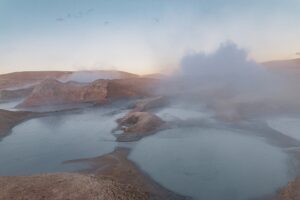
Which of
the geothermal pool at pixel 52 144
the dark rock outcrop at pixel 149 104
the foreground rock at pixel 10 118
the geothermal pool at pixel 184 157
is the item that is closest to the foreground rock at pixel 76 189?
the geothermal pool at pixel 184 157

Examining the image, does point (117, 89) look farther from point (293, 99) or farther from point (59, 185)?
point (59, 185)

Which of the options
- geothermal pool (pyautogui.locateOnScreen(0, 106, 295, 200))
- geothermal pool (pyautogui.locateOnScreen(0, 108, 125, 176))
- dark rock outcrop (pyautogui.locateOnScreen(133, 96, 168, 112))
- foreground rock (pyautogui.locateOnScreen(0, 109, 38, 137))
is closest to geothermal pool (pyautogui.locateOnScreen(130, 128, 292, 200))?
geothermal pool (pyautogui.locateOnScreen(0, 106, 295, 200))

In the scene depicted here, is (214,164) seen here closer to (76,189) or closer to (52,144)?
(76,189)

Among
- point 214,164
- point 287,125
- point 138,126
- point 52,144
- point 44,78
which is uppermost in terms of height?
point 44,78

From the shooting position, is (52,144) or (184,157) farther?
(52,144)

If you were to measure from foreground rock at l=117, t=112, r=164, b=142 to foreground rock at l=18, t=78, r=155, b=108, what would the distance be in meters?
21.1

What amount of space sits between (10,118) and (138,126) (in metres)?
17.0

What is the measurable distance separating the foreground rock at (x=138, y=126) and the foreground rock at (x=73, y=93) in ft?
69.1

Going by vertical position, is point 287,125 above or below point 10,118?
below

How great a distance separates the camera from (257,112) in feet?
85.0

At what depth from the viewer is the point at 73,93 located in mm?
47844

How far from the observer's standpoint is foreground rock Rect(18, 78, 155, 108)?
4562 cm

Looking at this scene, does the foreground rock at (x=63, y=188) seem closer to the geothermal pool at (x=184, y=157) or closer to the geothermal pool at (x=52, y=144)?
the geothermal pool at (x=184, y=157)

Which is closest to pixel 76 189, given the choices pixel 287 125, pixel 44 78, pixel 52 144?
pixel 52 144
